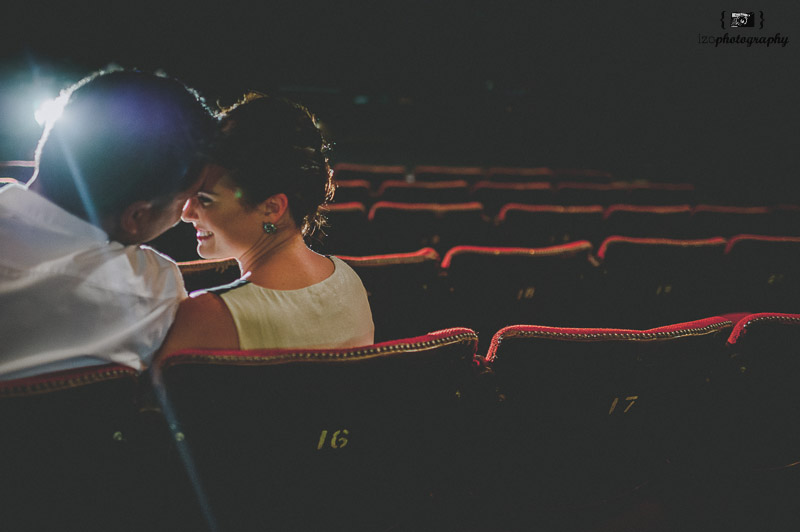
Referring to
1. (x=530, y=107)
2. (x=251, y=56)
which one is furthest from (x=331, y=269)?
(x=530, y=107)

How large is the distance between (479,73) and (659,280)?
27.7 feet

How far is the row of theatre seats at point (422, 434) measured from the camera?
0.96m

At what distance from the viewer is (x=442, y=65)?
32.0ft

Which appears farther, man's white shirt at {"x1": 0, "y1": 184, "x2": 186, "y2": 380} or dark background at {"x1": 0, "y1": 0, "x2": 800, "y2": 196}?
dark background at {"x1": 0, "y1": 0, "x2": 800, "y2": 196}

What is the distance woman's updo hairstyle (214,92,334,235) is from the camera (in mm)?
1210

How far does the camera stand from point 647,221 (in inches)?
137

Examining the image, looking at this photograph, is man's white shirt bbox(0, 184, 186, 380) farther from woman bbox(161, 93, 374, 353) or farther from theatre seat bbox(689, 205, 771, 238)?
theatre seat bbox(689, 205, 771, 238)

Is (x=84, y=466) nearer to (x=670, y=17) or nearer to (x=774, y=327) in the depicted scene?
(x=774, y=327)

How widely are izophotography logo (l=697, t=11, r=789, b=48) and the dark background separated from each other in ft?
0.29

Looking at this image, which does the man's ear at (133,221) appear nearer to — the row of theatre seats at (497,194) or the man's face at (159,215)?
the man's face at (159,215)

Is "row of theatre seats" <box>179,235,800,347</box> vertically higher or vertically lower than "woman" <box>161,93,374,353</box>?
lower

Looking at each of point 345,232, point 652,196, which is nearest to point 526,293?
point 345,232

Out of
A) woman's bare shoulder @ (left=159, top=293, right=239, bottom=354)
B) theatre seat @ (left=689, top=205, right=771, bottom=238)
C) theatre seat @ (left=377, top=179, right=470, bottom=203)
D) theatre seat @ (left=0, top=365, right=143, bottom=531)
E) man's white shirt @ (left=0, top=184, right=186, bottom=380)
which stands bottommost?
theatre seat @ (left=689, top=205, right=771, bottom=238)

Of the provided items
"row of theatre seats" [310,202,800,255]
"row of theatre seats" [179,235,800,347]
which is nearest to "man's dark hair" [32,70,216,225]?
"row of theatre seats" [179,235,800,347]
